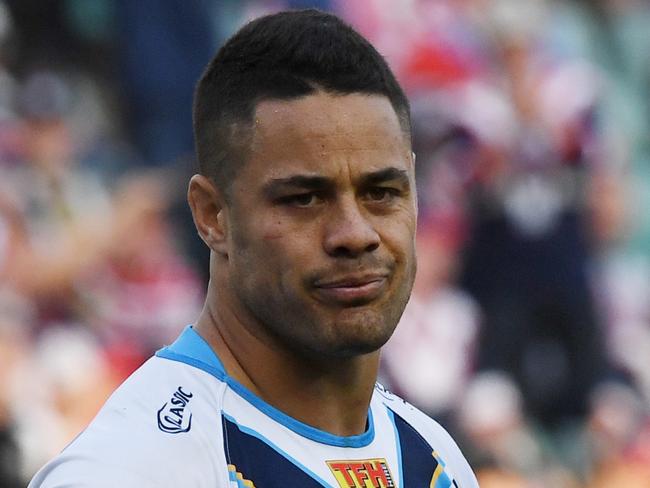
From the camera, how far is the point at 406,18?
8.42 m

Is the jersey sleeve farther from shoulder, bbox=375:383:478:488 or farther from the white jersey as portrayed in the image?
shoulder, bbox=375:383:478:488

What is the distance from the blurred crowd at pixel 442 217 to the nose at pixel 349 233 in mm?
4108

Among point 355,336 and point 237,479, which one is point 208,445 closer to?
point 237,479

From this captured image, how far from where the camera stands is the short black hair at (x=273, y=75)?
2904 mm

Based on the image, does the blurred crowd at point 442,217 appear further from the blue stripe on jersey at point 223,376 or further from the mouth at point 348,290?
the mouth at point 348,290

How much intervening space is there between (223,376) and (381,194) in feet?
1.74

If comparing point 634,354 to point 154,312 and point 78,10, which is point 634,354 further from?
point 78,10

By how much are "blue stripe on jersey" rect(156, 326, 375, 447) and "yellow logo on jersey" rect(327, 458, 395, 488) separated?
55 mm

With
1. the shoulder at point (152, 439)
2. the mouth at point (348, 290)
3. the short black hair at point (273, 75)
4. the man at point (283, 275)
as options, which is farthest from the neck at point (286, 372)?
the short black hair at point (273, 75)

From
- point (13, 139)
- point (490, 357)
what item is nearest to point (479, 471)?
point (490, 357)

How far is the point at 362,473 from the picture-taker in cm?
303

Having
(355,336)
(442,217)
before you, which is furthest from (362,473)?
(442,217)

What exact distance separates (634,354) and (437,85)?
2.23 metres

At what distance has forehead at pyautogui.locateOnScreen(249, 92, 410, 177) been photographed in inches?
112
